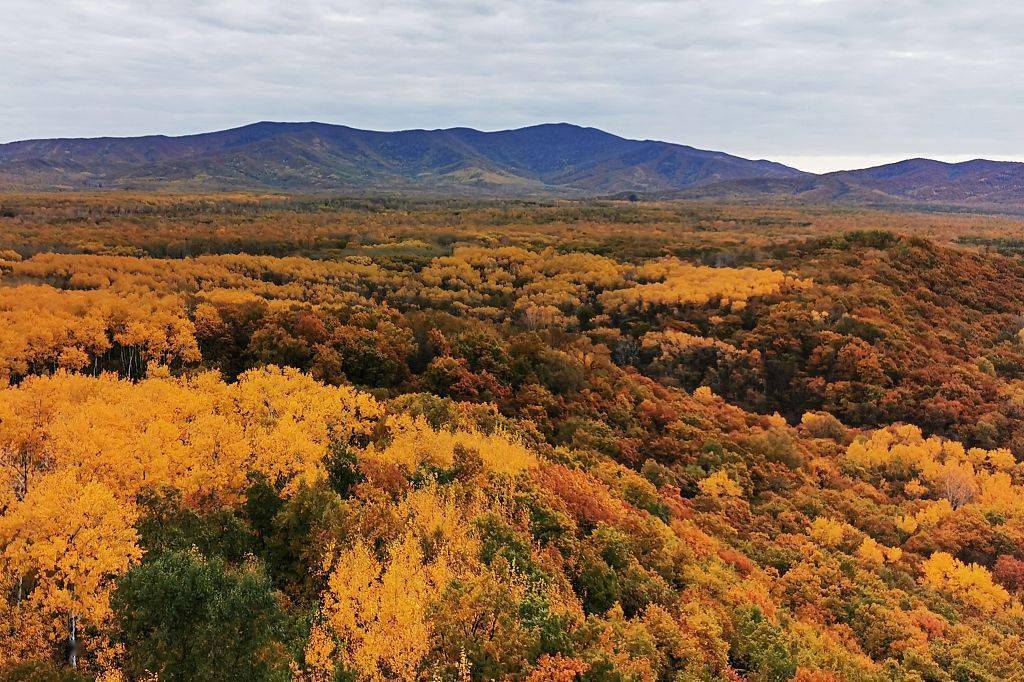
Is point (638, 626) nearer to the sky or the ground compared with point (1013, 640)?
nearer to the sky

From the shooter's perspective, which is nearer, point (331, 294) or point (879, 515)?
point (879, 515)

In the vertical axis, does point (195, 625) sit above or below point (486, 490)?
above

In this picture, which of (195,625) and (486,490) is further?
(486,490)

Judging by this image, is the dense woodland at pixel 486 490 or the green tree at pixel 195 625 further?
the dense woodland at pixel 486 490

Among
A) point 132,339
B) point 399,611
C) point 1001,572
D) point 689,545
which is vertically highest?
point 132,339

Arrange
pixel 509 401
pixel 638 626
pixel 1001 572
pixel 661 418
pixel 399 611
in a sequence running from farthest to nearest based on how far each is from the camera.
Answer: pixel 661 418 → pixel 509 401 → pixel 1001 572 → pixel 638 626 → pixel 399 611

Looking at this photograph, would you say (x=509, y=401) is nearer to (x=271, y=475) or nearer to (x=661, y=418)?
(x=661, y=418)

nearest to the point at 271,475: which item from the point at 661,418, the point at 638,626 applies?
the point at 638,626

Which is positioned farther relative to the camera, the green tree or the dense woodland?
the dense woodland
